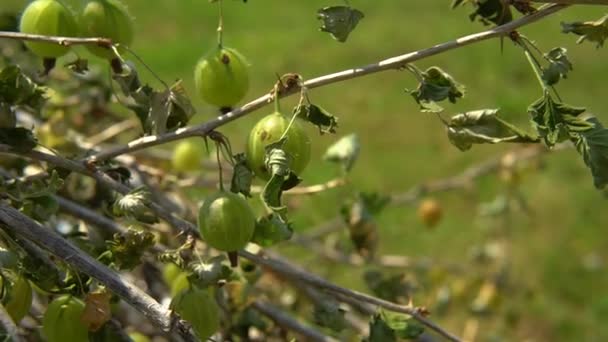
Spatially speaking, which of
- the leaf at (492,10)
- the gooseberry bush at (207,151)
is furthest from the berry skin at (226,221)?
the leaf at (492,10)

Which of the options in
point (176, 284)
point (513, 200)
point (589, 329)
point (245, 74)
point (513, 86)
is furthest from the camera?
point (513, 86)

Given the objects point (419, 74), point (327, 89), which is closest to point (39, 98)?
point (419, 74)

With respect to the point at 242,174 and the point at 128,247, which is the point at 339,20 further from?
the point at 128,247

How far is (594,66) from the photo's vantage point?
241 inches

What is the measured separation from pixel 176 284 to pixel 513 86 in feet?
16.9

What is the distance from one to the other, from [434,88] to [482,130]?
0.23 ft

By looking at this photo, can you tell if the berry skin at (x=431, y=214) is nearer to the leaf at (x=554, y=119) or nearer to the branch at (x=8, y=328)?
the leaf at (x=554, y=119)

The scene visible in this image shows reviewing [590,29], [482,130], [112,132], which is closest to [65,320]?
[482,130]

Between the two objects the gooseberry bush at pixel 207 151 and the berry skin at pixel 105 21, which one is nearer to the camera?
the gooseberry bush at pixel 207 151

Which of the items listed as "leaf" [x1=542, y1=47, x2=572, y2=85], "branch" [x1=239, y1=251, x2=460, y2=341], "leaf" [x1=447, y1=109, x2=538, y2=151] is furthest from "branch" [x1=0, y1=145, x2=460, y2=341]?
"leaf" [x1=542, y1=47, x2=572, y2=85]

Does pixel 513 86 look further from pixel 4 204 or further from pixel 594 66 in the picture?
pixel 4 204

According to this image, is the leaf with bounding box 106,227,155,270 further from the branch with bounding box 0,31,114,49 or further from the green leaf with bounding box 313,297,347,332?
the green leaf with bounding box 313,297,347,332

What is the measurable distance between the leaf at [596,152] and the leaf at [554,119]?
0.04 feet

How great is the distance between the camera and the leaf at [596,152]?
887 mm
